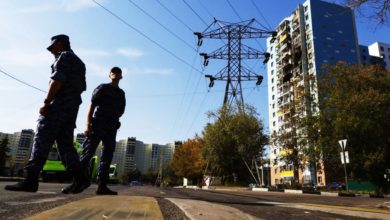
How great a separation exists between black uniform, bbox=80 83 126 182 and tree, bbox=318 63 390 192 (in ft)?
68.3

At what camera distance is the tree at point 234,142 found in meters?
36.4

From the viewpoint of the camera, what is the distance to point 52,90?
3.74m

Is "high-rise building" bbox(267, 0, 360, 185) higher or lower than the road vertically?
higher

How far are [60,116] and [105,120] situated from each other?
139cm

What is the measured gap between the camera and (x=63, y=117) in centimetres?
388

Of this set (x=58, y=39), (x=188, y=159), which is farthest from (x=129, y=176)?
(x=58, y=39)

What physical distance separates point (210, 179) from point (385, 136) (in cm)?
2529

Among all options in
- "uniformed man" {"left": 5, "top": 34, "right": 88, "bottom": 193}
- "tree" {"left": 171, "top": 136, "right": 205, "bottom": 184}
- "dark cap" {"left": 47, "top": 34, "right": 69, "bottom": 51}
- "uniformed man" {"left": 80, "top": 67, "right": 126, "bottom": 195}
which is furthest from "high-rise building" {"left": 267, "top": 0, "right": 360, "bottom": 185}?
"dark cap" {"left": 47, "top": 34, "right": 69, "bottom": 51}

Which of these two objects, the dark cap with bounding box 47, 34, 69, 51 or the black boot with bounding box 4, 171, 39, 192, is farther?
the dark cap with bounding box 47, 34, 69, 51

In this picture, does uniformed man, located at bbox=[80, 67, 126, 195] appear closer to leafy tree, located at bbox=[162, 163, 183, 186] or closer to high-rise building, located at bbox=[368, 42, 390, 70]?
leafy tree, located at bbox=[162, 163, 183, 186]

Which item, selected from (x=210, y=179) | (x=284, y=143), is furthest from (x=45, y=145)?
(x=210, y=179)

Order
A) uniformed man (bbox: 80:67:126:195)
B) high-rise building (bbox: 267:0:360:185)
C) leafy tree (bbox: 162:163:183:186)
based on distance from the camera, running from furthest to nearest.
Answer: leafy tree (bbox: 162:163:183:186) → high-rise building (bbox: 267:0:360:185) → uniformed man (bbox: 80:67:126:195)

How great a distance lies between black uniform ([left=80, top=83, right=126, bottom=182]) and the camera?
511 centimetres

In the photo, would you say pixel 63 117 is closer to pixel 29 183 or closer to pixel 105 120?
pixel 29 183
